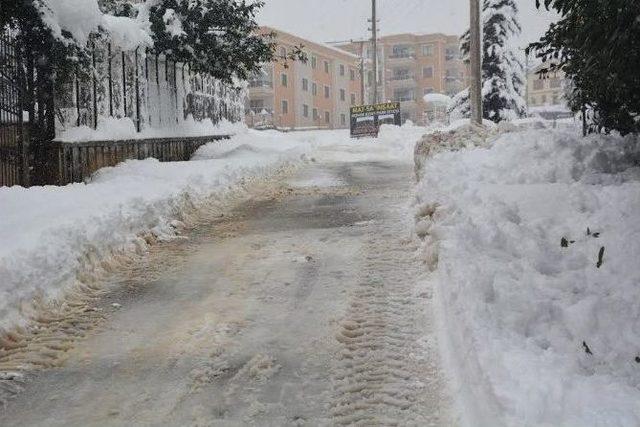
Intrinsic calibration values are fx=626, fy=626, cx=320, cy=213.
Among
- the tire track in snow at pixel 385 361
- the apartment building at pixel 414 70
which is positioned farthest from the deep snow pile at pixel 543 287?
the apartment building at pixel 414 70

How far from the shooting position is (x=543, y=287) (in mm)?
4129

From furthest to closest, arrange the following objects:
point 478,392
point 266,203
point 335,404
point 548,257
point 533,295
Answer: point 266,203 → point 548,257 → point 533,295 → point 335,404 → point 478,392

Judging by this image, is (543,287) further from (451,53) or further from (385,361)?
(451,53)

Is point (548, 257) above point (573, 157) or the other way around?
the other way around

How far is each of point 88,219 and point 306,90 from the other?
178 ft

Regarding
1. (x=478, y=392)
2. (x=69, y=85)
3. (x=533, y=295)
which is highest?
(x=69, y=85)

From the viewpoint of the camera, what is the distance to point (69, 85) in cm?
1191

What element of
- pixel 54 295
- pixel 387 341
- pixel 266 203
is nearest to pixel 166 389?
pixel 387 341

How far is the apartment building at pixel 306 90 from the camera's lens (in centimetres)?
5425

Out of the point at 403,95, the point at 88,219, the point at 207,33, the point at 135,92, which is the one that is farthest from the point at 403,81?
the point at 88,219

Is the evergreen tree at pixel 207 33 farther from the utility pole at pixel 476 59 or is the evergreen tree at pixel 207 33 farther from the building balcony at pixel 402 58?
the building balcony at pixel 402 58

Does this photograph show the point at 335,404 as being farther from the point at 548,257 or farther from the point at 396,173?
the point at 396,173

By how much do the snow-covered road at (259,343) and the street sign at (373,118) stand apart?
22.6 metres

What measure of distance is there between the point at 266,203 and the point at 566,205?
645 centimetres
